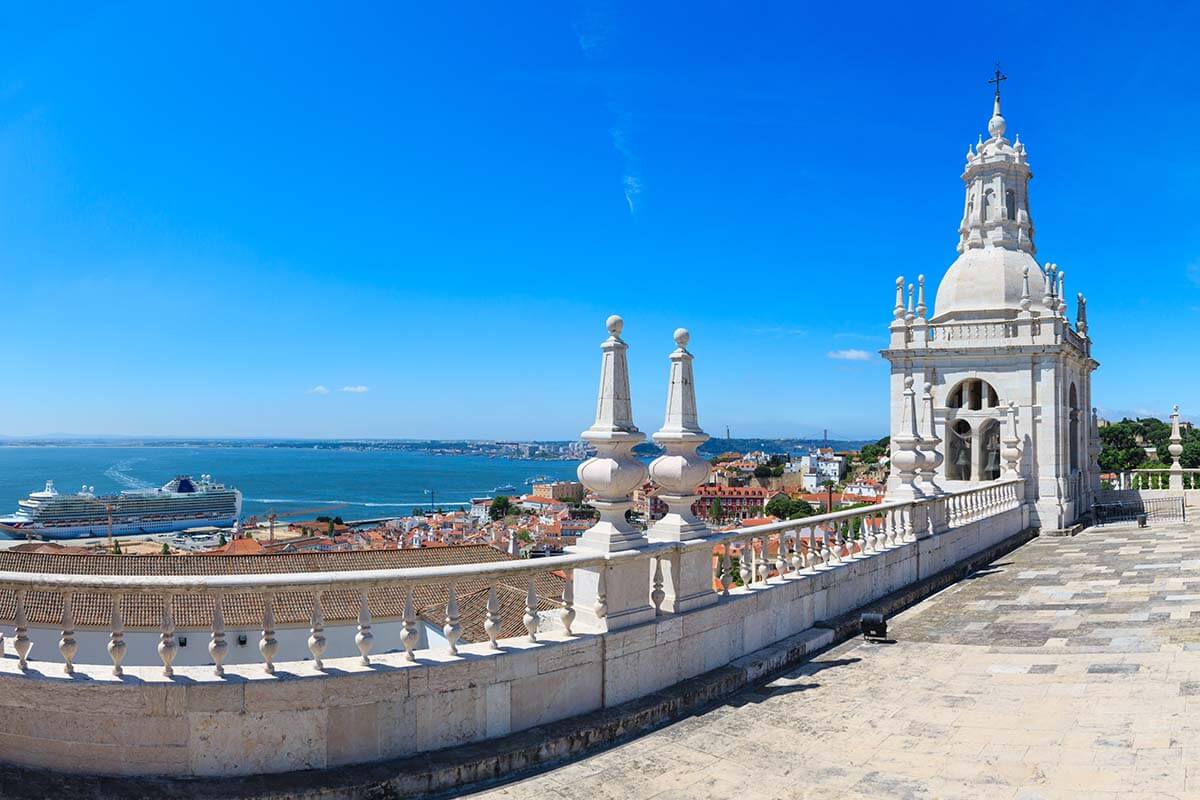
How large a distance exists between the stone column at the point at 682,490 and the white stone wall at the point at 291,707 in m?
0.90

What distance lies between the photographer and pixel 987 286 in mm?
22094

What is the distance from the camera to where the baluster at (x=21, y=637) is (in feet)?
14.0

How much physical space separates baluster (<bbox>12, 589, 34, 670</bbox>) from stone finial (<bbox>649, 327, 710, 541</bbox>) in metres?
4.22

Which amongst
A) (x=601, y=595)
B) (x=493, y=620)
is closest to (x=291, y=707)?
(x=493, y=620)

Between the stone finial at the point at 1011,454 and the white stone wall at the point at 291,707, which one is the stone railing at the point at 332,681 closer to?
the white stone wall at the point at 291,707

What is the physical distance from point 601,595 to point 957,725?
2657 mm

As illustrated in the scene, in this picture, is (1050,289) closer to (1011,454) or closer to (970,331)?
(970,331)

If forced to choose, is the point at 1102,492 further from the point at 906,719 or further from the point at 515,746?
the point at 515,746

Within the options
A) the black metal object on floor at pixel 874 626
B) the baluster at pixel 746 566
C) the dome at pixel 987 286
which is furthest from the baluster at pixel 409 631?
the dome at pixel 987 286

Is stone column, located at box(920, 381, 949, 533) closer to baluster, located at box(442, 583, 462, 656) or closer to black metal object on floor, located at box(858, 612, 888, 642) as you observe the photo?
black metal object on floor, located at box(858, 612, 888, 642)

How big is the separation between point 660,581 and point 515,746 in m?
1.81

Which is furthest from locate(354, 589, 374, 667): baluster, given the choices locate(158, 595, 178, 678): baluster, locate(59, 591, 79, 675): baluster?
locate(59, 591, 79, 675): baluster

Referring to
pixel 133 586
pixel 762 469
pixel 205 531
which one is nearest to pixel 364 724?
pixel 133 586

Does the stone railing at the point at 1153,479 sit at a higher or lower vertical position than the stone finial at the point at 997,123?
lower
